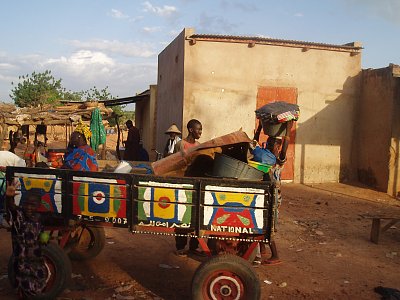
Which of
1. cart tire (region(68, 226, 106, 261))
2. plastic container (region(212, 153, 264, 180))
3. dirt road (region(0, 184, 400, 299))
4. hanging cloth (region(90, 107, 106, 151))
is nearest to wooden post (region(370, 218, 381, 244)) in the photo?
dirt road (region(0, 184, 400, 299))

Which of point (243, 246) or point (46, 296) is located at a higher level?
point (243, 246)

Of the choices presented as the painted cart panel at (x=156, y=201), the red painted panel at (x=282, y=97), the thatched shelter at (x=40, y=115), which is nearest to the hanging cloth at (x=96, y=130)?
the thatched shelter at (x=40, y=115)

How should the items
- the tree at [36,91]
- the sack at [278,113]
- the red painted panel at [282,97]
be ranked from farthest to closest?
the tree at [36,91] < the red painted panel at [282,97] < the sack at [278,113]

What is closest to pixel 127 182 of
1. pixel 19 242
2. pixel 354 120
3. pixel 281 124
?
pixel 19 242

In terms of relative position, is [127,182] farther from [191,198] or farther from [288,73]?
[288,73]

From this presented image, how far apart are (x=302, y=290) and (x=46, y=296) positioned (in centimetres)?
279

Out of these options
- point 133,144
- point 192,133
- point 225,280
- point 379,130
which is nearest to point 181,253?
point 192,133

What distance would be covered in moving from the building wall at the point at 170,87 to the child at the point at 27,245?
8291 mm

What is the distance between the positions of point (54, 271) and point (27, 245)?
1.26 ft

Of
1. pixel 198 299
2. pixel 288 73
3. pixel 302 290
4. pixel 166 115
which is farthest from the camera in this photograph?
pixel 166 115

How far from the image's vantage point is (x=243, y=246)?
4.51m

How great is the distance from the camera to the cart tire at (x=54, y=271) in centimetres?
403

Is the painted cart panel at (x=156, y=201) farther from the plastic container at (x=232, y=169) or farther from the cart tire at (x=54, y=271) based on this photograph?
the cart tire at (x=54, y=271)

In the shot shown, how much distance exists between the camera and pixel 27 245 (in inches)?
156
